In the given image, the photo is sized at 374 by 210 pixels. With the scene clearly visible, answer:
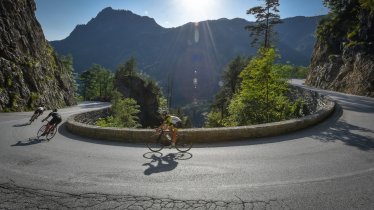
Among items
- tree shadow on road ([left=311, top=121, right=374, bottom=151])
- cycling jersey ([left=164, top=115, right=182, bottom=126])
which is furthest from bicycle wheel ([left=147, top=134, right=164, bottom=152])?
tree shadow on road ([left=311, top=121, right=374, bottom=151])

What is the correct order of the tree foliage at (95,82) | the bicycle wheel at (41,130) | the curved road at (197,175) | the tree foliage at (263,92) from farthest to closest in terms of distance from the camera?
the tree foliage at (95,82)
the tree foliage at (263,92)
the bicycle wheel at (41,130)
the curved road at (197,175)

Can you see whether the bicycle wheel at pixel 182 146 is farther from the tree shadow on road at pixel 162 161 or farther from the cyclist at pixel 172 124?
the tree shadow on road at pixel 162 161

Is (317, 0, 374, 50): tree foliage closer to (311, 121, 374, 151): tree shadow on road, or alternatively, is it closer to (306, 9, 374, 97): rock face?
(306, 9, 374, 97): rock face

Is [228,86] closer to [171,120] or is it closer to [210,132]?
[210,132]

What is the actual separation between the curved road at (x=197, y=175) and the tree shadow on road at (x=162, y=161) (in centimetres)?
3

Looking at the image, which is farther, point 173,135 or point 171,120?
point 171,120

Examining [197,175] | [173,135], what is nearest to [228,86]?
[173,135]

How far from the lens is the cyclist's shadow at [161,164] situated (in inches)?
331

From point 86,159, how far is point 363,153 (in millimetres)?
9345

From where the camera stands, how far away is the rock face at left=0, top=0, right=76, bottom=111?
29.8 m

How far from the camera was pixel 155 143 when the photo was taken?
12508mm

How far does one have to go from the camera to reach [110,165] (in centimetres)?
888

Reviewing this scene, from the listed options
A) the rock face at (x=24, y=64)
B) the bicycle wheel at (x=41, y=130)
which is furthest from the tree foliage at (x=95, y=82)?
the bicycle wheel at (x=41, y=130)

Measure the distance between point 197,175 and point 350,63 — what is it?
3863 centimetres
